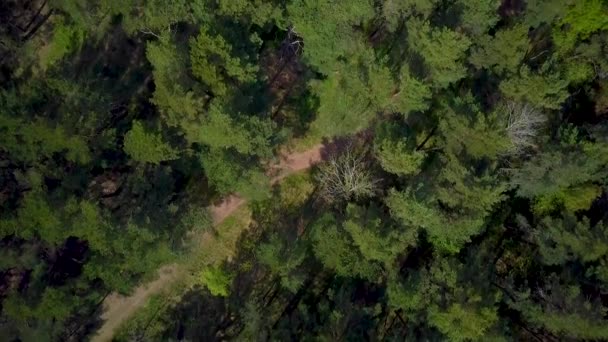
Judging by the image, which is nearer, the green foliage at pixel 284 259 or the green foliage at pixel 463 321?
the green foliage at pixel 463 321

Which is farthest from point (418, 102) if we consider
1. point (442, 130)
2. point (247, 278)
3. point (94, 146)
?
point (94, 146)

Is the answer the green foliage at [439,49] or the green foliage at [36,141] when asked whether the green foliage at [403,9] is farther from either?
the green foliage at [36,141]

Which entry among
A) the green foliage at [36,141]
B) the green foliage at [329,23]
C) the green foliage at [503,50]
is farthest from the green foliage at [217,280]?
the green foliage at [503,50]

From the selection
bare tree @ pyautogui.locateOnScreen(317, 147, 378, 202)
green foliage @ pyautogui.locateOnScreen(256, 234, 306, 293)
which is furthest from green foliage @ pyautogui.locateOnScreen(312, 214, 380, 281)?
bare tree @ pyautogui.locateOnScreen(317, 147, 378, 202)

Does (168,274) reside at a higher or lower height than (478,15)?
lower

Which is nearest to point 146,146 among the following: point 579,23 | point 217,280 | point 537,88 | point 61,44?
point 217,280

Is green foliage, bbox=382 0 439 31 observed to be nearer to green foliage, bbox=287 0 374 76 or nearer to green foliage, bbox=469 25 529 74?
green foliage, bbox=287 0 374 76

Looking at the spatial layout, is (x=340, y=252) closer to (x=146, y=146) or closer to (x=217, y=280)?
(x=217, y=280)
